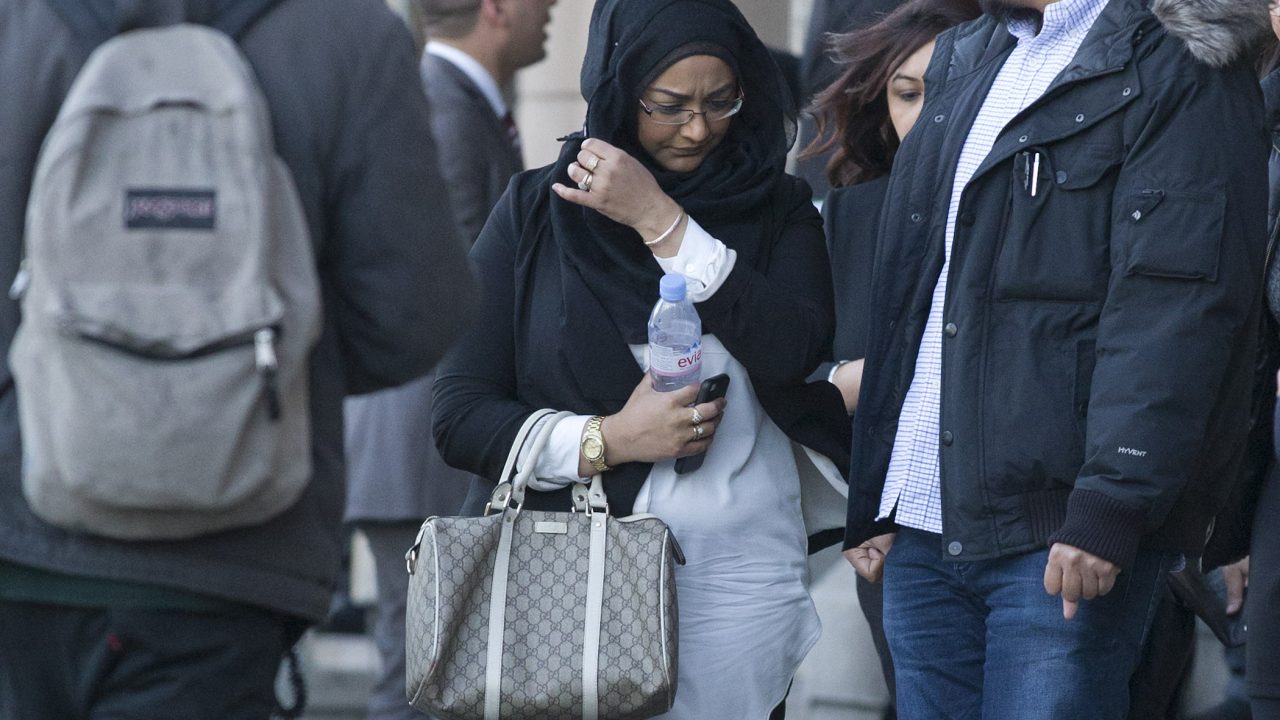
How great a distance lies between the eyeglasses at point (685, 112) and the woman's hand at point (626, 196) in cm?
14

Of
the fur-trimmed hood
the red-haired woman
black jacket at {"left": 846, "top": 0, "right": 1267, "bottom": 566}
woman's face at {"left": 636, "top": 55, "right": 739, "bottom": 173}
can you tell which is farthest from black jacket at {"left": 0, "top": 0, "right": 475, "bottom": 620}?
the red-haired woman

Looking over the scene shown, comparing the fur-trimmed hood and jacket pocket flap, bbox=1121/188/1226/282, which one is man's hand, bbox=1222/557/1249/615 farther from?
the fur-trimmed hood

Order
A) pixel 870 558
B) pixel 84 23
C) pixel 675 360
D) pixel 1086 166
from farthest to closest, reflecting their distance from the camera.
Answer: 1. pixel 870 558
2. pixel 675 360
3. pixel 1086 166
4. pixel 84 23

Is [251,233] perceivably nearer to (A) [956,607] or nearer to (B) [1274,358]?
(A) [956,607]

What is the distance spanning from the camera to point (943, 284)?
11.2 feet

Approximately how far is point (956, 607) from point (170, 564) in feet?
5.19

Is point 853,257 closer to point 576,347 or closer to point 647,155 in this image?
point 647,155

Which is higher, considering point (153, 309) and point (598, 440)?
point (153, 309)

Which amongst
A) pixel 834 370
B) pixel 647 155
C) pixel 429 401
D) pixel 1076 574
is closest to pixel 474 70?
pixel 429 401

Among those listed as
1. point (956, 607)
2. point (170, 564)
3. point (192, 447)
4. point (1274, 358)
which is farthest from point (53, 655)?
point (1274, 358)

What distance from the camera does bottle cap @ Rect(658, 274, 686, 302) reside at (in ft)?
10.6

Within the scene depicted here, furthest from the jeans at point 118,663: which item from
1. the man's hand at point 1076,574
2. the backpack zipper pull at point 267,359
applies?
the man's hand at point 1076,574

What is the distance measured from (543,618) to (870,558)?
82 cm

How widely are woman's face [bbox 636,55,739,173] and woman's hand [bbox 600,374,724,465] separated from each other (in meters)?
0.45
